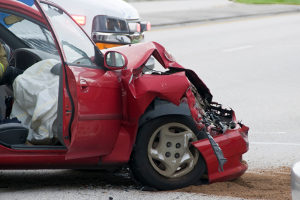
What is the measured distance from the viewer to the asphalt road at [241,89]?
6.83 meters

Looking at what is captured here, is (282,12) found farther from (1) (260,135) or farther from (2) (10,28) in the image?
(2) (10,28)

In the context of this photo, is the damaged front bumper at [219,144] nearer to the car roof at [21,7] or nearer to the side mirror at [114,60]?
the side mirror at [114,60]

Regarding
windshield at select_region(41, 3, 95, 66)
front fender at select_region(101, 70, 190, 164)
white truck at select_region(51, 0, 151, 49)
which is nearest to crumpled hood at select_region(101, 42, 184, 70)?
front fender at select_region(101, 70, 190, 164)

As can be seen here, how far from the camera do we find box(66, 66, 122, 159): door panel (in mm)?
6266

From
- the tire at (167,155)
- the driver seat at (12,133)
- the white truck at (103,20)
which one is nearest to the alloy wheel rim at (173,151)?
the tire at (167,155)

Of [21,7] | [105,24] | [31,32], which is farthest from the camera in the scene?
[105,24]

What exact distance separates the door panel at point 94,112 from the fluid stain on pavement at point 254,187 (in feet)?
2.64

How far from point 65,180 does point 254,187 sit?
172 centimetres

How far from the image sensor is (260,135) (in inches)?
387

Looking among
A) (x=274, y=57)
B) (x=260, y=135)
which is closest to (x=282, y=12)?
(x=274, y=57)

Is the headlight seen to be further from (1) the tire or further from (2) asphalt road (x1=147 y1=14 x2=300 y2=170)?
(1) the tire

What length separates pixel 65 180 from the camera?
727 centimetres

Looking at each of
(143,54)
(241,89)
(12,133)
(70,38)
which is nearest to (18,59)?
(70,38)

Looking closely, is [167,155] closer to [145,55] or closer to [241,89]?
[145,55]
